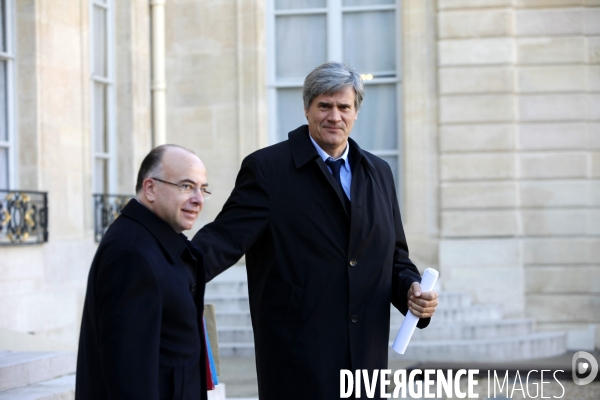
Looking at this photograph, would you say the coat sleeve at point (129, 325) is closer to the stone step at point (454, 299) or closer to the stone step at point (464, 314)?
the stone step at point (464, 314)

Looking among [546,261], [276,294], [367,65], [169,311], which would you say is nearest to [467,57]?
[367,65]

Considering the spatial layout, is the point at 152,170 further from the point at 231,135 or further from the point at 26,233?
the point at 231,135

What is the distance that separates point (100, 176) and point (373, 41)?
12.7 ft

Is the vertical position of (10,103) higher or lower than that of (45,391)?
higher

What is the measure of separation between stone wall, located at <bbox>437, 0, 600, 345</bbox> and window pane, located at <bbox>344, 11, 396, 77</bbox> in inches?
37.9

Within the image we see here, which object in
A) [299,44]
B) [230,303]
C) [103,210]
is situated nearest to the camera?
[103,210]

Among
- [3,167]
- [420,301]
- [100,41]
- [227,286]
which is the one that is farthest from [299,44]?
[420,301]

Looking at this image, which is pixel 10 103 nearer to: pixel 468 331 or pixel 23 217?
pixel 23 217

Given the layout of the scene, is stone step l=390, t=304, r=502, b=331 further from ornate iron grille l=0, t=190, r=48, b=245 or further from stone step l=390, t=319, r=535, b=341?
ornate iron grille l=0, t=190, r=48, b=245

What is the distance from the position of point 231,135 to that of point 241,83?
2.15ft

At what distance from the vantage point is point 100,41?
1028 centimetres

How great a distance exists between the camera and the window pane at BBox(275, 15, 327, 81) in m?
12.1

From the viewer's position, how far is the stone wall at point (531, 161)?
11203mm

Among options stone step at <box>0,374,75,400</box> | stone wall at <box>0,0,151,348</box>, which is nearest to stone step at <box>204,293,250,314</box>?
stone wall at <box>0,0,151,348</box>
